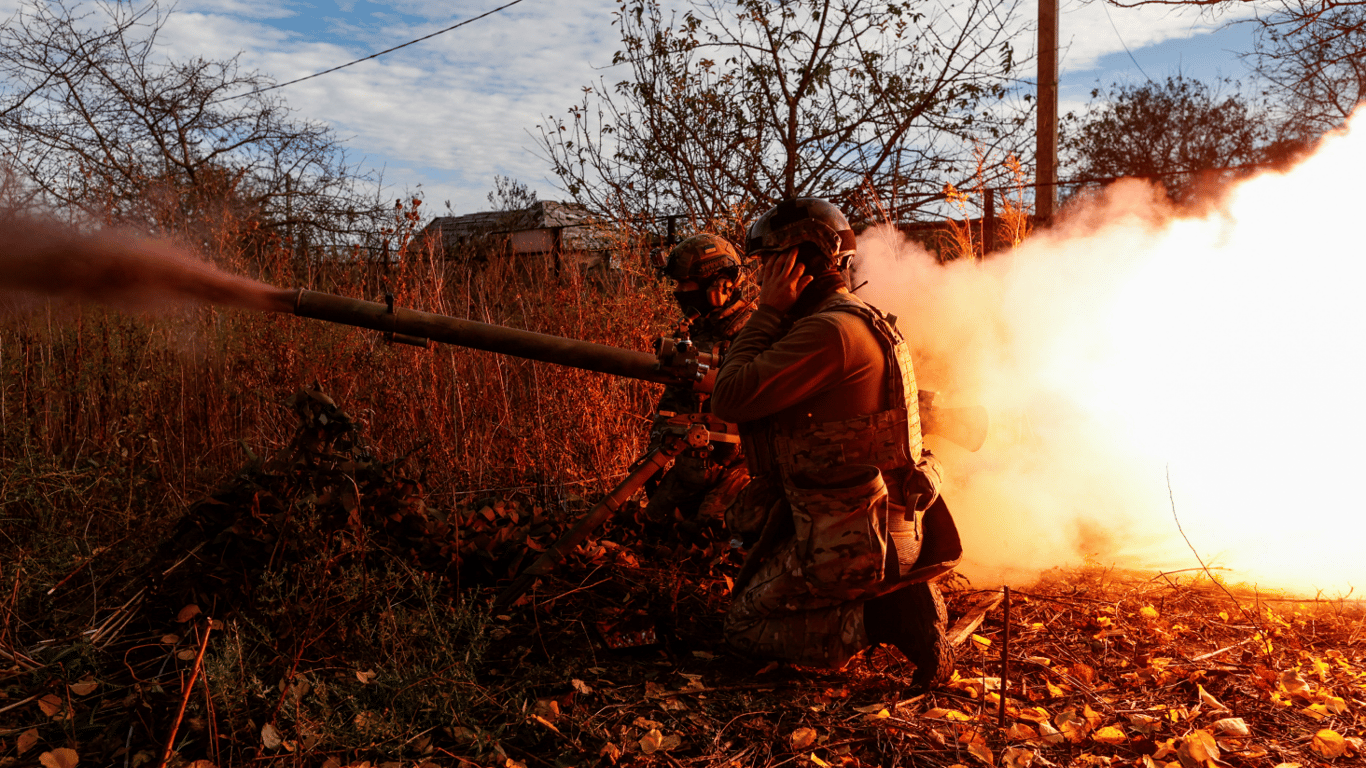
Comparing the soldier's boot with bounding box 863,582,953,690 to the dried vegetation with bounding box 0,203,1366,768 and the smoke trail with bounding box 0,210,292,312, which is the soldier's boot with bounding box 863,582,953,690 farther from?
the smoke trail with bounding box 0,210,292,312

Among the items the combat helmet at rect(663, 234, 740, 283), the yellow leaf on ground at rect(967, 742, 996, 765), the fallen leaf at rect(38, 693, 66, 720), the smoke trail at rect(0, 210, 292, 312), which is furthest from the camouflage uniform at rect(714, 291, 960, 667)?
A: the fallen leaf at rect(38, 693, 66, 720)

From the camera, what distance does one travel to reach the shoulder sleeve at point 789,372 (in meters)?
3.04

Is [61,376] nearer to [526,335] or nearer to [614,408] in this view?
[614,408]

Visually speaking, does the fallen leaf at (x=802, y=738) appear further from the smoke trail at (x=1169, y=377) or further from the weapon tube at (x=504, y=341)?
the smoke trail at (x=1169, y=377)

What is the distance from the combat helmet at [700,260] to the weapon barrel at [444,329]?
106cm

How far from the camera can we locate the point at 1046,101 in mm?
8312

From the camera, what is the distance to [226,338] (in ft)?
19.7

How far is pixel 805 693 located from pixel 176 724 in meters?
2.05

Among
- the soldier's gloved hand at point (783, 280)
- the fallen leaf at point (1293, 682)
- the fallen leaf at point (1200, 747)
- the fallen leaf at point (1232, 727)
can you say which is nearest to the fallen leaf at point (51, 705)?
the soldier's gloved hand at point (783, 280)

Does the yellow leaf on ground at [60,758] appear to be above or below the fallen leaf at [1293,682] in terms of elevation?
above

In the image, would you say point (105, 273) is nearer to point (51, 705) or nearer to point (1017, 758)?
point (51, 705)

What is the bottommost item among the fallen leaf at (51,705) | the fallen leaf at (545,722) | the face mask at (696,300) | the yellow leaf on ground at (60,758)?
the fallen leaf at (545,722)

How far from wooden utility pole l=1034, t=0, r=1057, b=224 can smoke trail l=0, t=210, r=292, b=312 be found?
7245 mm

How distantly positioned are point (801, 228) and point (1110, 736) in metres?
2.07
